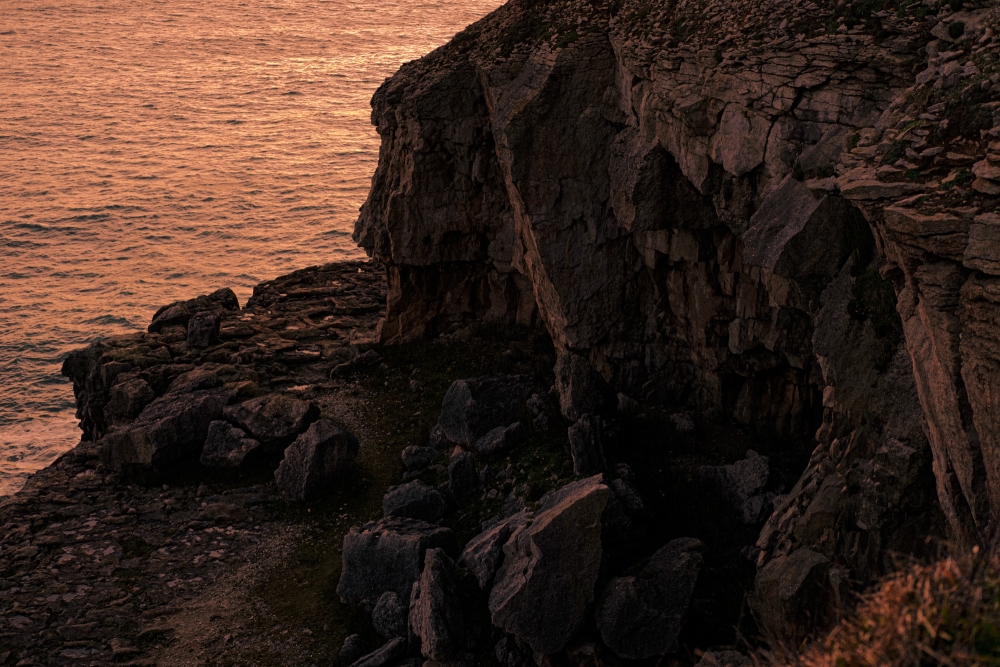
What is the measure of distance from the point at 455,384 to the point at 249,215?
42.8 meters

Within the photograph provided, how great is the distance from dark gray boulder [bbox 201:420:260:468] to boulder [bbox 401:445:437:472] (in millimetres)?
5175

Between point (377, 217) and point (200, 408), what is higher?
point (377, 217)

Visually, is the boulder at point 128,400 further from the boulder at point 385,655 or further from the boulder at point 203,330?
the boulder at point 385,655

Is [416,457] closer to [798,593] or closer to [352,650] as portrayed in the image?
[352,650]

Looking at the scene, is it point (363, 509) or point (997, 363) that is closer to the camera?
point (997, 363)

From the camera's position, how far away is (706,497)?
83.5 feet

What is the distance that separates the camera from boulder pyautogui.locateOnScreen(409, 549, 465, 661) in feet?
70.2

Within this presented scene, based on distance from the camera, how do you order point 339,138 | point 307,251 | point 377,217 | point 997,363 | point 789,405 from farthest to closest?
point 339,138, point 307,251, point 377,217, point 789,405, point 997,363

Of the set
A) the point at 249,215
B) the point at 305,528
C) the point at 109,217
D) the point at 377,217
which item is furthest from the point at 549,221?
the point at 109,217

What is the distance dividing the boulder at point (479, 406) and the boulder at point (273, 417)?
494 centimetres

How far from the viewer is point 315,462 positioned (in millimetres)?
29531

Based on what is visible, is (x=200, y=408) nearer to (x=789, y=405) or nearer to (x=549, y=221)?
(x=549, y=221)

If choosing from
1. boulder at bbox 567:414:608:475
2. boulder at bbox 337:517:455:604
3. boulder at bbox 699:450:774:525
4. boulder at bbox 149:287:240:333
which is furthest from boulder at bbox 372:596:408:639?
boulder at bbox 149:287:240:333

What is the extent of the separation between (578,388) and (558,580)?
924cm
